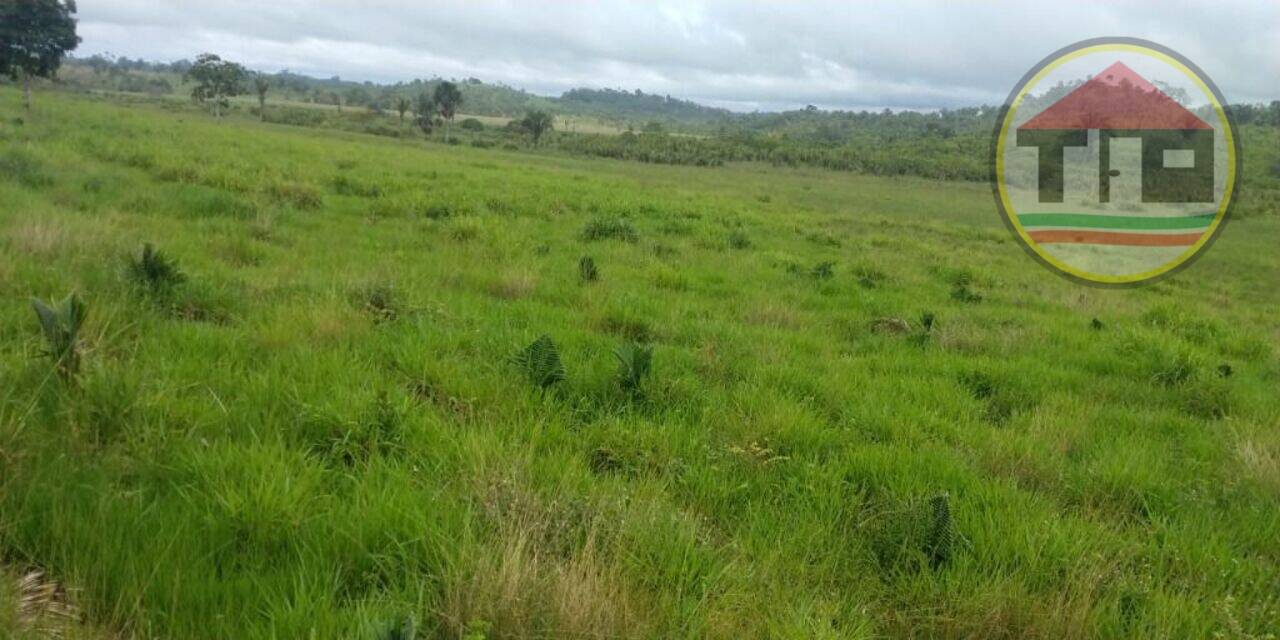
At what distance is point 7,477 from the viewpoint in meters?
2.50

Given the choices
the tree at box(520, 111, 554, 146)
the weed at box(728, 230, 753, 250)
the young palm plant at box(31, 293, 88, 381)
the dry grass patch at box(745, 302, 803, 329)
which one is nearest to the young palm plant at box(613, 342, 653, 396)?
the young palm plant at box(31, 293, 88, 381)

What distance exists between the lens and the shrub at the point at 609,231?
38.7 feet

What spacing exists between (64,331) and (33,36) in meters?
50.5

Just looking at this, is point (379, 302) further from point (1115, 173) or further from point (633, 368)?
point (1115, 173)

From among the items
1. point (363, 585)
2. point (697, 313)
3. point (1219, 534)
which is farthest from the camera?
point (697, 313)

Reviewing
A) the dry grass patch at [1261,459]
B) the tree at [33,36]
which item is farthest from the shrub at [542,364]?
the tree at [33,36]

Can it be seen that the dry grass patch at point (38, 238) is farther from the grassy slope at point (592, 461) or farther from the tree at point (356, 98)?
the tree at point (356, 98)

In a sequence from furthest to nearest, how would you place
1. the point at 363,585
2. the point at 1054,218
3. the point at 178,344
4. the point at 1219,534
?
the point at 1054,218 < the point at 178,344 < the point at 1219,534 < the point at 363,585

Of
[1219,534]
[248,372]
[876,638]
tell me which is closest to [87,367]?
[248,372]

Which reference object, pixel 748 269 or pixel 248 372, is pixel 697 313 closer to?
pixel 748 269

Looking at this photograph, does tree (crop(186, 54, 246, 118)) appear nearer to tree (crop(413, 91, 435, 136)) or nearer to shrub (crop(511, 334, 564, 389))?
tree (crop(413, 91, 435, 136))

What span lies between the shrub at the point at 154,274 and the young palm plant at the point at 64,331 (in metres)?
1.92

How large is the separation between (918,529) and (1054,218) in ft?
114

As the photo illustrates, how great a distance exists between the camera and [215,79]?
73562 millimetres
